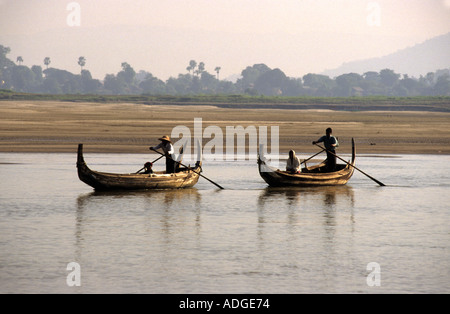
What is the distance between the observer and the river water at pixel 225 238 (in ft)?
37.0

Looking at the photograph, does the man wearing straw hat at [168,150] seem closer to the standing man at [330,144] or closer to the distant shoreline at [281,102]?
the standing man at [330,144]

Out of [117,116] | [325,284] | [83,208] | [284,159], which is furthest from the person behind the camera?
[117,116]

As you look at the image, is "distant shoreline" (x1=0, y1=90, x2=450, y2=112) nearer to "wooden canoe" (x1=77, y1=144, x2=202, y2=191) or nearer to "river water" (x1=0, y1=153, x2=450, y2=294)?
"wooden canoe" (x1=77, y1=144, x2=202, y2=191)

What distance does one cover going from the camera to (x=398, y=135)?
47.5m

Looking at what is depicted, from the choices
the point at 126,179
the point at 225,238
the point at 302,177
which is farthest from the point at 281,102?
the point at 225,238

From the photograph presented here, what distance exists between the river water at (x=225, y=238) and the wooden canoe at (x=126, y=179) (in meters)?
0.30

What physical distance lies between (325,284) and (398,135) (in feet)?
124

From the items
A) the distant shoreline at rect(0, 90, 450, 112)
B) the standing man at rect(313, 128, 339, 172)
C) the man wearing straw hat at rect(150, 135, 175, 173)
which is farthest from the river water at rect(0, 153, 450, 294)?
the distant shoreline at rect(0, 90, 450, 112)

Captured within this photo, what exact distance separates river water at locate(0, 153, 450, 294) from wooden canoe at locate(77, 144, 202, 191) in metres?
0.30

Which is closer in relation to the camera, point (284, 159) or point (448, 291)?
point (448, 291)

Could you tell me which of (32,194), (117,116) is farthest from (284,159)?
(117,116)

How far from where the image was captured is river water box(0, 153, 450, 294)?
37.0 feet
